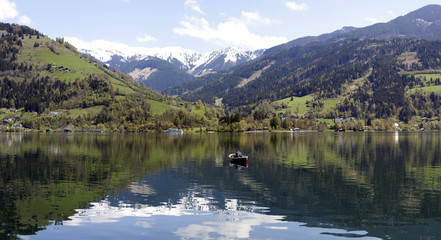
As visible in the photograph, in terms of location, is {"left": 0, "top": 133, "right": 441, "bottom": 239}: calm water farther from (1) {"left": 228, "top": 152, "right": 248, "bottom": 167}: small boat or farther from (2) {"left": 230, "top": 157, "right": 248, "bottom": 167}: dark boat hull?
(1) {"left": 228, "top": 152, "right": 248, "bottom": 167}: small boat

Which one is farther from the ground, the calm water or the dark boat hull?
the dark boat hull

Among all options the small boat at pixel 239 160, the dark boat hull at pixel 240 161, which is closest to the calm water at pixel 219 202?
the dark boat hull at pixel 240 161

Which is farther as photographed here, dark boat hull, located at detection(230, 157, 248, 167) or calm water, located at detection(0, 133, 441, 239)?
dark boat hull, located at detection(230, 157, 248, 167)

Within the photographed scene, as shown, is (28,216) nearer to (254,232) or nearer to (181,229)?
→ (181,229)

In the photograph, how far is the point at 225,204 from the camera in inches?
1742

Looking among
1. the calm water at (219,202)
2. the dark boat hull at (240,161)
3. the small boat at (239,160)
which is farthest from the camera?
the small boat at (239,160)

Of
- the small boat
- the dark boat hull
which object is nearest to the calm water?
the dark boat hull

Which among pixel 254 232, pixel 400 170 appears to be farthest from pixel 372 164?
pixel 254 232

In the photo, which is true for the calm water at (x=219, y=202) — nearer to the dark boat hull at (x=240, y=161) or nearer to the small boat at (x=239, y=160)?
the dark boat hull at (x=240, y=161)

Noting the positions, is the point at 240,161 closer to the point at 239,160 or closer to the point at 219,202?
the point at 239,160

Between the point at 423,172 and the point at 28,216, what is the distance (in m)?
69.4

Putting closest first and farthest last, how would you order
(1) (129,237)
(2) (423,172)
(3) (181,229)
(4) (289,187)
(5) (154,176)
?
(1) (129,237) < (3) (181,229) < (4) (289,187) < (5) (154,176) < (2) (423,172)

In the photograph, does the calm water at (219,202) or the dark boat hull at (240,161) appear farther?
the dark boat hull at (240,161)

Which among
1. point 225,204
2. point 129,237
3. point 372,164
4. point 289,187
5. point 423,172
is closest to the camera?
point 129,237
